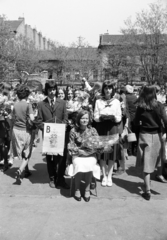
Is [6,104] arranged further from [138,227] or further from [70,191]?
[138,227]

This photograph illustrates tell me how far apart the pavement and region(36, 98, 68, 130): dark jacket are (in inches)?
48.2

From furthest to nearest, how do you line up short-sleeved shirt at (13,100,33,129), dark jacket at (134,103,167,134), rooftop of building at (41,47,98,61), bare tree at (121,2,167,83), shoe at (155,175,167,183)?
rooftop of building at (41,47,98,61)
bare tree at (121,2,167,83)
shoe at (155,175,167,183)
short-sleeved shirt at (13,100,33,129)
dark jacket at (134,103,167,134)

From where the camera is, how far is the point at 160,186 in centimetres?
518

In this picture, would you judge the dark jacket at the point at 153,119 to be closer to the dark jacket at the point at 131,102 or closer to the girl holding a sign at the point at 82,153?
the girl holding a sign at the point at 82,153

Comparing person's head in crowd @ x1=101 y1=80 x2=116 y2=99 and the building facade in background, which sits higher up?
the building facade in background

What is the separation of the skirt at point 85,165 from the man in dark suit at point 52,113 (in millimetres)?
571

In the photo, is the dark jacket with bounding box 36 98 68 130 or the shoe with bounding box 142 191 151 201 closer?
the shoe with bounding box 142 191 151 201

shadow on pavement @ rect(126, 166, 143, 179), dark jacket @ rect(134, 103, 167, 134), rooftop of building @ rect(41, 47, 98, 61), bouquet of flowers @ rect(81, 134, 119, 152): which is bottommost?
shadow on pavement @ rect(126, 166, 143, 179)

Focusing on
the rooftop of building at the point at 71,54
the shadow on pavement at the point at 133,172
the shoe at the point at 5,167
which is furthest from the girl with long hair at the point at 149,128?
the rooftop of building at the point at 71,54

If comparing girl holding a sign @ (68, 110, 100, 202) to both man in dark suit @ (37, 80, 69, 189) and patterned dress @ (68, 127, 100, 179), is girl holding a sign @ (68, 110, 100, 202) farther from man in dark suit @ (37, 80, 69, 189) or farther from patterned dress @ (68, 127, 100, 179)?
man in dark suit @ (37, 80, 69, 189)

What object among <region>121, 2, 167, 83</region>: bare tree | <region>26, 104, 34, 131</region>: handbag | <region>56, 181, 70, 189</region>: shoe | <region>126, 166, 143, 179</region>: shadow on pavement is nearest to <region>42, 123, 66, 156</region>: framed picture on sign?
<region>26, 104, 34, 131</region>: handbag

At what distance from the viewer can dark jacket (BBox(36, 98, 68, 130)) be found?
492cm

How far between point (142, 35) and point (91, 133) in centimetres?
2335

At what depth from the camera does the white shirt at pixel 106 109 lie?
16.3ft
